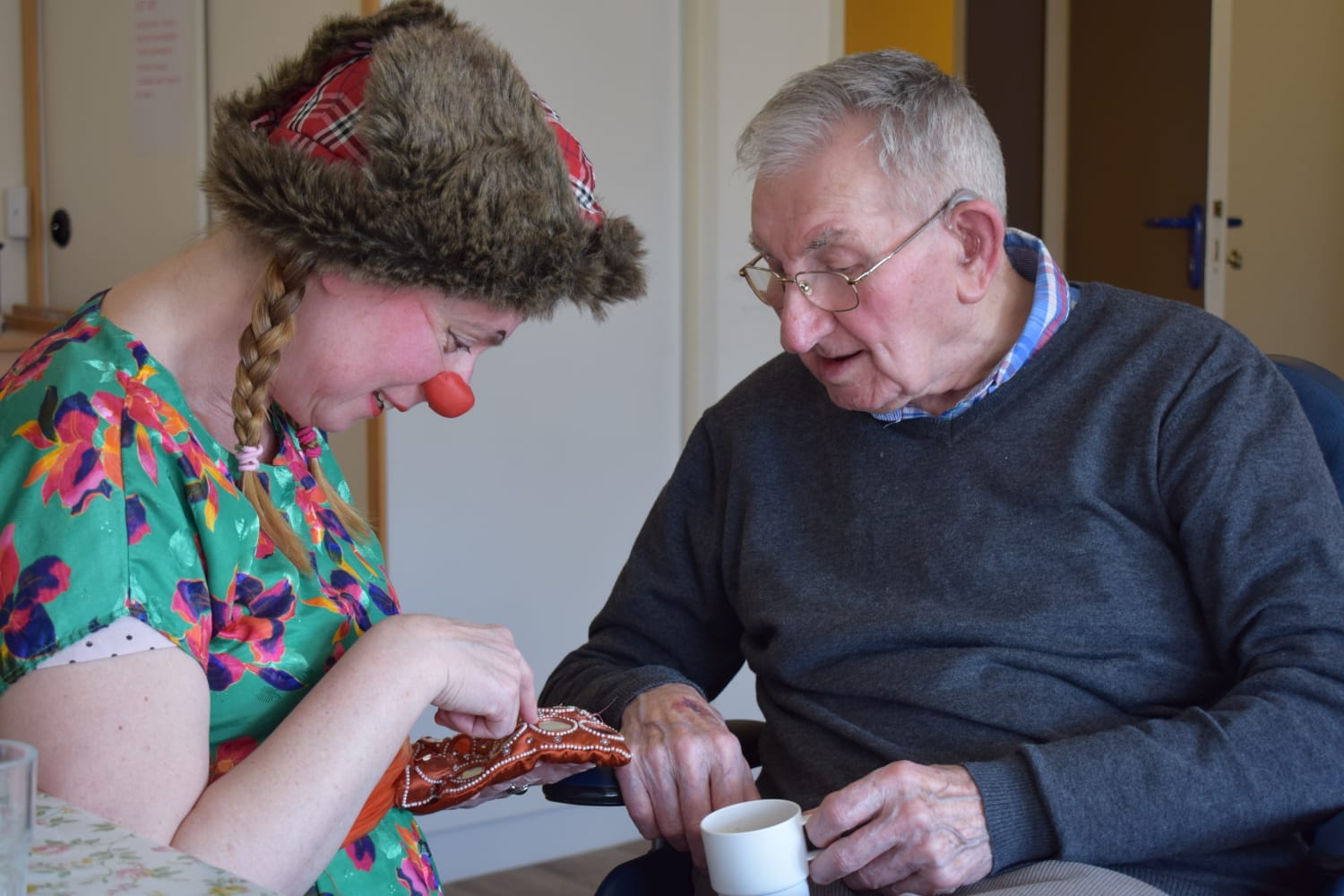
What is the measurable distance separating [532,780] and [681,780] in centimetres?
18

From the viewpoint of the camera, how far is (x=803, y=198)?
1.61 meters

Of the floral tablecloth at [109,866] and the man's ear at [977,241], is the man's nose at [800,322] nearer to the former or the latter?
the man's ear at [977,241]

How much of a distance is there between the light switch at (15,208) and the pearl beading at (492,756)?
315 centimetres

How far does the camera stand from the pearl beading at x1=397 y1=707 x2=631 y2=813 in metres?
1.43

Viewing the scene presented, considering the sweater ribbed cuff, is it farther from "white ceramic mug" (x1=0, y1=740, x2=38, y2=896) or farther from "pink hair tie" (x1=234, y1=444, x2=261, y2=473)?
"white ceramic mug" (x1=0, y1=740, x2=38, y2=896)

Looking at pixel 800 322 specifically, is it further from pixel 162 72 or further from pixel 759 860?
pixel 162 72

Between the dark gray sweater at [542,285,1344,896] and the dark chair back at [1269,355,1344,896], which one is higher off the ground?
the dark chair back at [1269,355,1344,896]

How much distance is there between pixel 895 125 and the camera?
5.24ft

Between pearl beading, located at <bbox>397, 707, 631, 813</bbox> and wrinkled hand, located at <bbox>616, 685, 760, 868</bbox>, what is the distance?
11cm

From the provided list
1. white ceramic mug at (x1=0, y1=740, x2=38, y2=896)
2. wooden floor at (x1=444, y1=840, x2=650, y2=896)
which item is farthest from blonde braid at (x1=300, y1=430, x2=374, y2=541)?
wooden floor at (x1=444, y1=840, x2=650, y2=896)

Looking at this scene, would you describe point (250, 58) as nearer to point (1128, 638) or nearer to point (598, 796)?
point (598, 796)

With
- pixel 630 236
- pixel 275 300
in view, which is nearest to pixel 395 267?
pixel 275 300

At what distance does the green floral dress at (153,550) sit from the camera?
3.50 ft

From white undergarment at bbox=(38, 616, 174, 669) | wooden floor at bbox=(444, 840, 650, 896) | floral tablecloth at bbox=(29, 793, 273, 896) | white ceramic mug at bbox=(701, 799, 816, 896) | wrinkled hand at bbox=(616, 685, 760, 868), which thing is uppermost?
white undergarment at bbox=(38, 616, 174, 669)
